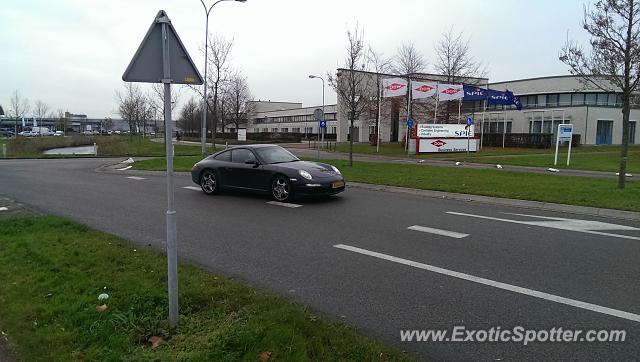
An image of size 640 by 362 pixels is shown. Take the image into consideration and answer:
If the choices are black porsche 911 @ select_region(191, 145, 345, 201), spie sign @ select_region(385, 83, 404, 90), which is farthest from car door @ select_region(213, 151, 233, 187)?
spie sign @ select_region(385, 83, 404, 90)

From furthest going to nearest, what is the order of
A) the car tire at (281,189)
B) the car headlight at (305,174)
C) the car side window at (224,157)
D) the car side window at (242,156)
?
the car side window at (224,157) < the car side window at (242,156) < the car tire at (281,189) < the car headlight at (305,174)

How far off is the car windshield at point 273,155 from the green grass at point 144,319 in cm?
582

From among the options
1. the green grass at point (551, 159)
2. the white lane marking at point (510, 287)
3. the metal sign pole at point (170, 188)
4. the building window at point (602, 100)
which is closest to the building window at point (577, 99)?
the building window at point (602, 100)

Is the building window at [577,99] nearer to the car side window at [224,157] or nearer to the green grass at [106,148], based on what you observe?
the green grass at [106,148]

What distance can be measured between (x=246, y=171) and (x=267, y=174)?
0.71 meters

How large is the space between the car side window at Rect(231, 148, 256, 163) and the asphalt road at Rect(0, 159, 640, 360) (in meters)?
1.18

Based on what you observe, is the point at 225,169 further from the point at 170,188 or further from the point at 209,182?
the point at 170,188

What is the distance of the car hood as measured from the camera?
34.7 ft

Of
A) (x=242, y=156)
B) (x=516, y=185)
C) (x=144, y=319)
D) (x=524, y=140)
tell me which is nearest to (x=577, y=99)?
(x=524, y=140)

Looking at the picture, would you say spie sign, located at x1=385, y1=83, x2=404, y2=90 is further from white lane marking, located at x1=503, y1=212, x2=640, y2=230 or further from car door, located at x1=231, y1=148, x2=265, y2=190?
white lane marking, located at x1=503, y1=212, x2=640, y2=230

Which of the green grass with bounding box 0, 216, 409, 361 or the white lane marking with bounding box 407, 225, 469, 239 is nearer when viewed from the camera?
the green grass with bounding box 0, 216, 409, 361

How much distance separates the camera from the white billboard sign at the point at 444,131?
31773 mm

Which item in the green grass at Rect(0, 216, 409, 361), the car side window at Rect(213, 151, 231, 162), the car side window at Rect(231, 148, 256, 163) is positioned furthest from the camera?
the car side window at Rect(213, 151, 231, 162)

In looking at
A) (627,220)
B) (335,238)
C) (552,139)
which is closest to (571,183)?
(627,220)
